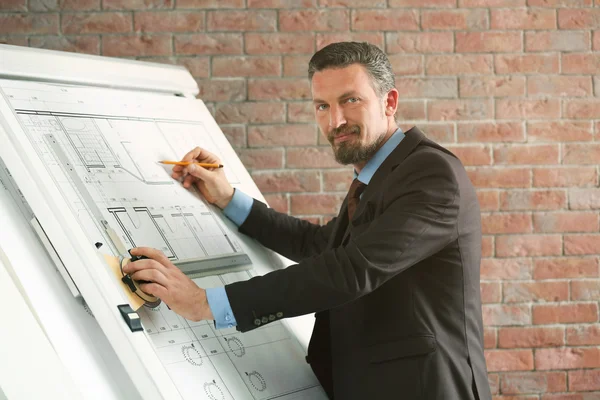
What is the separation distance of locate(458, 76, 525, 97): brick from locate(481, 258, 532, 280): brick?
0.64 metres

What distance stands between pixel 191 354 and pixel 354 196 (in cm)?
60

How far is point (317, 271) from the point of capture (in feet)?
4.87

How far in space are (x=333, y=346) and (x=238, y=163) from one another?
0.73 meters

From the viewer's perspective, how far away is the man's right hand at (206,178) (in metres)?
1.88

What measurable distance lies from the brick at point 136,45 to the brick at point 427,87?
2.94ft

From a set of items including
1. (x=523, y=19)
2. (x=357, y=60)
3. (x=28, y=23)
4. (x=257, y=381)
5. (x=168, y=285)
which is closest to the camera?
(x=168, y=285)

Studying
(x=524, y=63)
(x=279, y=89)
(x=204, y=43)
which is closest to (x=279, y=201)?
(x=279, y=89)

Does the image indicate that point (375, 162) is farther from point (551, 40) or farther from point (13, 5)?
point (13, 5)

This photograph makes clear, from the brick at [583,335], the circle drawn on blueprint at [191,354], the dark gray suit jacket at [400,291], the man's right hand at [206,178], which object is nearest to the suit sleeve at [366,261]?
the dark gray suit jacket at [400,291]

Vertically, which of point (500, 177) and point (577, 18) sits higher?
point (577, 18)

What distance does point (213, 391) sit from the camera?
145cm

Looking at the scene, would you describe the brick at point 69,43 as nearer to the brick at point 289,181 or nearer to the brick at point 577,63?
A: the brick at point 289,181

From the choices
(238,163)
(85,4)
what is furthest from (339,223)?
(85,4)

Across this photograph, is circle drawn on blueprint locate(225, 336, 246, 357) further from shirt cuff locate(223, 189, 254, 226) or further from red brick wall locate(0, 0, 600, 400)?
red brick wall locate(0, 0, 600, 400)
